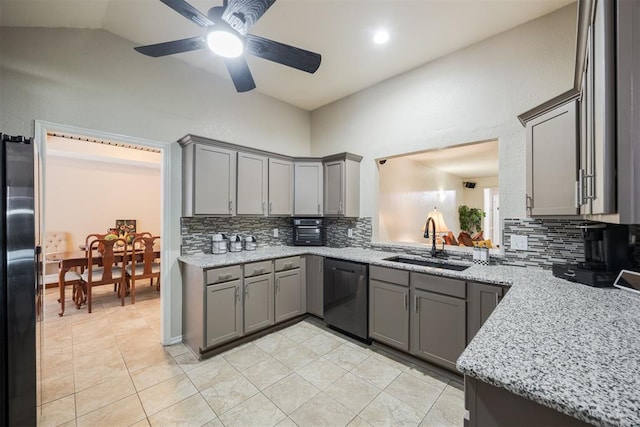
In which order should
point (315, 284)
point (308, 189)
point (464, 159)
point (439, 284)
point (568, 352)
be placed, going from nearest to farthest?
point (568, 352) < point (439, 284) < point (315, 284) < point (308, 189) < point (464, 159)

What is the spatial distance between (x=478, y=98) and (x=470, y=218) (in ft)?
18.7

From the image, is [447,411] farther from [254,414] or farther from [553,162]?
[553,162]

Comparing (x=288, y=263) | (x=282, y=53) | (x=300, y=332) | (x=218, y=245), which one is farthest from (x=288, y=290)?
(x=282, y=53)

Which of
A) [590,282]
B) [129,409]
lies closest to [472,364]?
[590,282]

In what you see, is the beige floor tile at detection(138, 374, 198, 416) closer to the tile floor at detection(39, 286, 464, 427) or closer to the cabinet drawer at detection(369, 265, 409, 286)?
the tile floor at detection(39, 286, 464, 427)

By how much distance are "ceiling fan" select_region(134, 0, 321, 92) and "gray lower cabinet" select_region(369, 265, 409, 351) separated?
1.97 meters

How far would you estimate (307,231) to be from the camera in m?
3.73

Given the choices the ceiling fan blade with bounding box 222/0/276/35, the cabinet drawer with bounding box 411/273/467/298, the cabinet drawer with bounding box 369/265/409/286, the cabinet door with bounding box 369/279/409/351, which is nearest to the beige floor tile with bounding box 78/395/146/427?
the cabinet door with bounding box 369/279/409/351

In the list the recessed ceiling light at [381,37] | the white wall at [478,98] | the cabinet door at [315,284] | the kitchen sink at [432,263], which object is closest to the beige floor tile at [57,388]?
the cabinet door at [315,284]

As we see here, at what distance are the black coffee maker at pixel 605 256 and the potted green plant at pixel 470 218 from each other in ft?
20.2

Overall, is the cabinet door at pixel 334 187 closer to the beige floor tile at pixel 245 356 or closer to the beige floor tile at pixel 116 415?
the beige floor tile at pixel 245 356

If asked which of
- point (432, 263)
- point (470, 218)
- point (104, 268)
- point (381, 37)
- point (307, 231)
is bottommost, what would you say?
point (104, 268)

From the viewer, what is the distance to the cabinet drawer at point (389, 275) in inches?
94.8

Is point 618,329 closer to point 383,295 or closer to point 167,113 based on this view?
point 383,295
